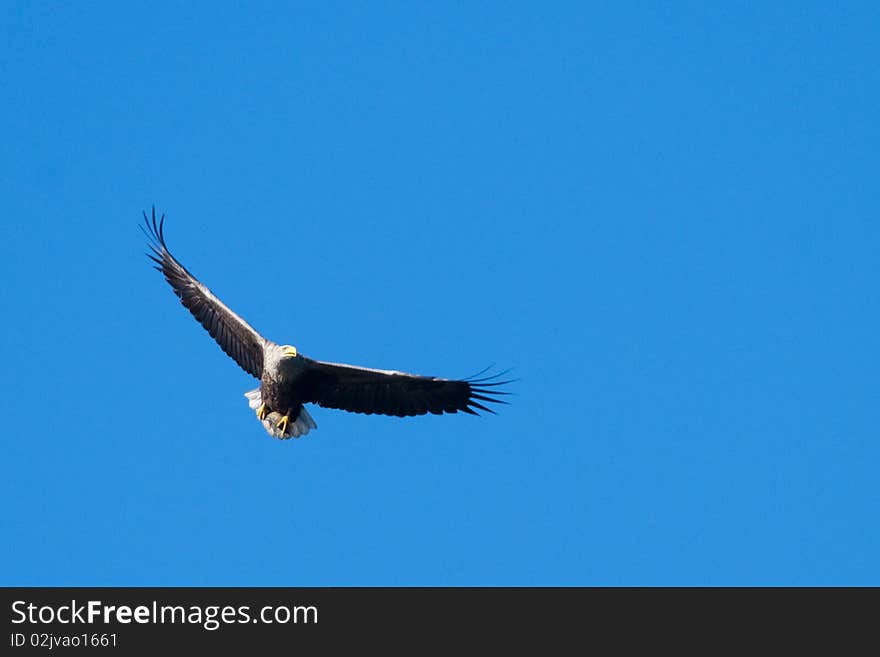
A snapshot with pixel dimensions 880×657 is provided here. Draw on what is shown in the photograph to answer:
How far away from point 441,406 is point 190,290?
341cm

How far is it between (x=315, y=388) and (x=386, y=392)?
2.67 feet

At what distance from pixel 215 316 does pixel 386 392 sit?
2.33 metres

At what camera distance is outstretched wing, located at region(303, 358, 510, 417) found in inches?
771

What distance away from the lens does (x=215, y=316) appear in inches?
805

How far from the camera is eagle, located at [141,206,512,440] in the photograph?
19438 mm

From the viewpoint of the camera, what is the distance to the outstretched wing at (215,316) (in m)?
20.2

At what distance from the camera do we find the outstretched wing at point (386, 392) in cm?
1958

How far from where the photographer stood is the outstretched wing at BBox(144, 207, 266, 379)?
66.1ft
